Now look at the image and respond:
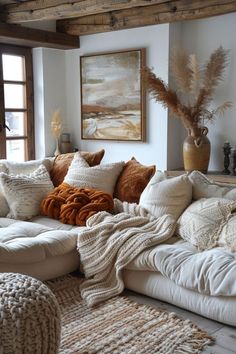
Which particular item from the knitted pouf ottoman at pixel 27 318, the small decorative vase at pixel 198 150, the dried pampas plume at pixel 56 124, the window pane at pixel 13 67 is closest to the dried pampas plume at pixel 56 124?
the dried pampas plume at pixel 56 124

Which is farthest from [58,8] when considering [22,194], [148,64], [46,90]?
[22,194]

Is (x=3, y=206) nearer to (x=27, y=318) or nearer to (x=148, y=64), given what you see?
(x=27, y=318)

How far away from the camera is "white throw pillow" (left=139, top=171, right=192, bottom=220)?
3.19m

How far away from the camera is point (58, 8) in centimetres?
426

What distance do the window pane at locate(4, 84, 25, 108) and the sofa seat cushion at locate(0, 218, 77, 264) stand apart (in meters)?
2.41

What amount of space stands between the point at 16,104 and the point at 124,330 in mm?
3772

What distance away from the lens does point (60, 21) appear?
5.45 meters

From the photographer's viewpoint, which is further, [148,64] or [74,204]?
[148,64]

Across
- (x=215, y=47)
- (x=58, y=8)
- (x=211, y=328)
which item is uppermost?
(x=58, y=8)

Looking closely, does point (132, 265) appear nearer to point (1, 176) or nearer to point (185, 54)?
point (1, 176)

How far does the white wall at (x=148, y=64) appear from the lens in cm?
490

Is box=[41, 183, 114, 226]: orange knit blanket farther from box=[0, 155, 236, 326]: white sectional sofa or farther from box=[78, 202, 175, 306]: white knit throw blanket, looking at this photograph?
box=[78, 202, 175, 306]: white knit throw blanket

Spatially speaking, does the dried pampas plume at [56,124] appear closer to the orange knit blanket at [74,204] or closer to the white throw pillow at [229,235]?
the orange knit blanket at [74,204]

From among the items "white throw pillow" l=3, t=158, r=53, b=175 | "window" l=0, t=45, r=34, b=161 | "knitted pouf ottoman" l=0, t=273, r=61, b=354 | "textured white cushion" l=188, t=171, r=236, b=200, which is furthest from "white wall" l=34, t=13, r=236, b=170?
"knitted pouf ottoman" l=0, t=273, r=61, b=354
